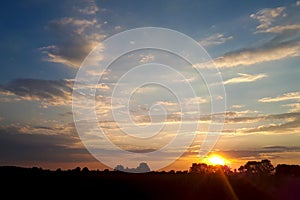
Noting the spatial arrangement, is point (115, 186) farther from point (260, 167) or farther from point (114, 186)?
point (260, 167)

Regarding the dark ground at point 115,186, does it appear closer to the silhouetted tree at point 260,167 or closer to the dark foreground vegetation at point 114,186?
the dark foreground vegetation at point 114,186

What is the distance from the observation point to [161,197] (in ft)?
98.9

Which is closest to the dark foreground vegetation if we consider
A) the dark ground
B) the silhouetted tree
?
the dark ground

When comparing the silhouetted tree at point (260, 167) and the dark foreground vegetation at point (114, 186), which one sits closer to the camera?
the dark foreground vegetation at point (114, 186)

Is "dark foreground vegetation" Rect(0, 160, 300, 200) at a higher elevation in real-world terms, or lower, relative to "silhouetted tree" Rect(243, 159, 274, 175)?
lower

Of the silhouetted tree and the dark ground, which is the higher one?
the silhouetted tree

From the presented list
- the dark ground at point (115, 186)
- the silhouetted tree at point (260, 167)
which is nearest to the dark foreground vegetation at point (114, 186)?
the dark ground at point (115, 186)

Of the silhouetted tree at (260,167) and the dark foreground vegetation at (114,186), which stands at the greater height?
the silhouetted tree at (260,167)

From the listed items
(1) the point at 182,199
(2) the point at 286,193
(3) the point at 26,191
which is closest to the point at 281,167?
(2) the point at 286,193

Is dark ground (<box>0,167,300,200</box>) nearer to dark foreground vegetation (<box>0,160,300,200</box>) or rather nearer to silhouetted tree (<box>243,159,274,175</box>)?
dark foreground vegetation (<box>0,160,300,200</box>)

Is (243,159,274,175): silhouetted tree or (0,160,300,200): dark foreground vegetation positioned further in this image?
(243,159,274,175): silhouetted tree

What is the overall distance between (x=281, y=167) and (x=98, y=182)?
7042 centimetres

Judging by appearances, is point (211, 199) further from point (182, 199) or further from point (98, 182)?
point (98, 182)

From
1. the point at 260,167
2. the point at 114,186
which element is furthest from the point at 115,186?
the point at 260,167
